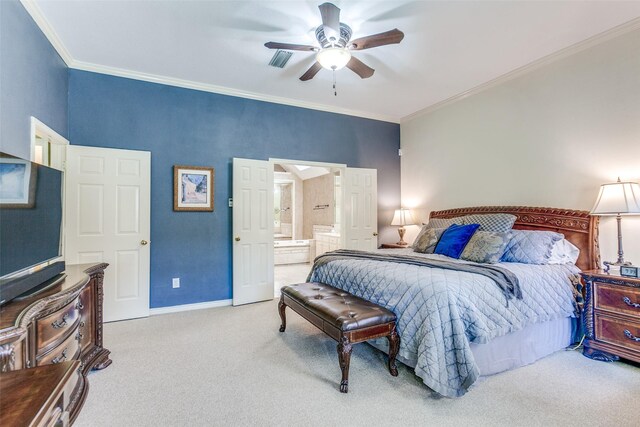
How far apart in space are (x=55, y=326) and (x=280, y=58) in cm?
297

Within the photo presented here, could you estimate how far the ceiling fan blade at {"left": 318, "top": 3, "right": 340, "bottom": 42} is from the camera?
2.20m

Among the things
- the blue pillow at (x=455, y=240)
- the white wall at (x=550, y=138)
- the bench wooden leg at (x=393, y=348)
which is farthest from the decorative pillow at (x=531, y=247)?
the bench wooden leg at (x=393, y=348)

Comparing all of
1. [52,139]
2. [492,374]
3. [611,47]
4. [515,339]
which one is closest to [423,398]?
[492,374]

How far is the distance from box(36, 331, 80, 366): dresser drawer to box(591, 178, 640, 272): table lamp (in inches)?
158

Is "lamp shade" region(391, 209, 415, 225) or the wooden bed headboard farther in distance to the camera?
"lamp shade" region(391, 209, 415, 225)

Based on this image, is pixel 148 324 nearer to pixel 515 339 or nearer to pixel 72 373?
Answer: pixel 72 373

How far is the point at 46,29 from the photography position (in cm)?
277

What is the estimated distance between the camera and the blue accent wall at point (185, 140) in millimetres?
3604

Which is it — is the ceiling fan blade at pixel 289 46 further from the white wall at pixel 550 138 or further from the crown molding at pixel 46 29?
the white wall at pixel 550 138

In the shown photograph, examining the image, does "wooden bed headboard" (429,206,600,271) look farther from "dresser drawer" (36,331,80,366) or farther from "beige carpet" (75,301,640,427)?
"dresser drawer" (36,331,80,366)

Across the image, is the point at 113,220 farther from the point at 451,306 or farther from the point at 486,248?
the point at 486,248

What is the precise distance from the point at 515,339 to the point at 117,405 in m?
2.90

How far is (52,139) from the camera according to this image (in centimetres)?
311

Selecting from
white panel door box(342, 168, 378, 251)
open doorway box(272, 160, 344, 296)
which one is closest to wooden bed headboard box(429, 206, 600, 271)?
white panel door box(342, 168, 378, 251)
